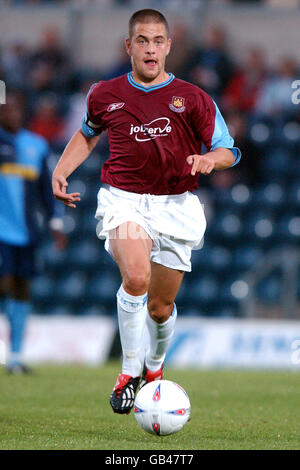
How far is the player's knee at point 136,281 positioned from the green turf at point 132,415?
0.79m

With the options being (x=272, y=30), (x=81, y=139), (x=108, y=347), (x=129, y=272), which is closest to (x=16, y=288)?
(x=108, y=347)

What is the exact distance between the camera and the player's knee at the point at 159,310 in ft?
19.8

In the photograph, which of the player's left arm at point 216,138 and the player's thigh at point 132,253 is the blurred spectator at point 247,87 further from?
the player's thigh at point 132,253

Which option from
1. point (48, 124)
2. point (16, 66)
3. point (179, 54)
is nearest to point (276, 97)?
point (179, 54)

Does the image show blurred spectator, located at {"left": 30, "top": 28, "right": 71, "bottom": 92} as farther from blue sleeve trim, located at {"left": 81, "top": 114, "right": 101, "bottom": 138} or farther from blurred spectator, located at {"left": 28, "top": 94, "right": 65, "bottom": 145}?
blue sleeve trim, located at {"left": 81, "top": 114, "right": 101, "bottom": 138}

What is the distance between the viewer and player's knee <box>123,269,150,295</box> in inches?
210

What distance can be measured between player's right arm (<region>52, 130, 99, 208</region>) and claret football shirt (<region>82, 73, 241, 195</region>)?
0.84 ft

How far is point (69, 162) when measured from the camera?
19.3ft

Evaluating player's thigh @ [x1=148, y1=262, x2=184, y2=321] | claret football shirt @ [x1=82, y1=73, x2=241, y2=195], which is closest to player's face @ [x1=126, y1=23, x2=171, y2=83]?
claret football shirt @ [x1=82, y1=73, x2=241, y2=195]

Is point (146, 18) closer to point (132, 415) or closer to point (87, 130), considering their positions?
point (87, 130)

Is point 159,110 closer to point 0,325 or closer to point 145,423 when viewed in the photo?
point 145,423

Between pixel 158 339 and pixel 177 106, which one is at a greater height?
pixel 177 106

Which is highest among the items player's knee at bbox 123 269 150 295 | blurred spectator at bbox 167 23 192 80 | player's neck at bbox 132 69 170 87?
player's neck at bbox 132 69 170 87

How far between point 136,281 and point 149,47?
1.39 meters
